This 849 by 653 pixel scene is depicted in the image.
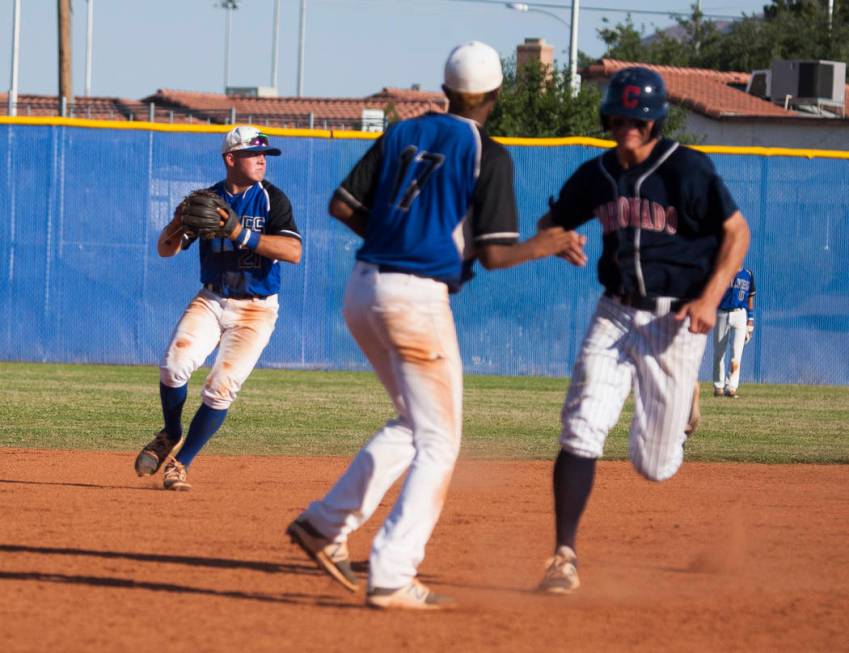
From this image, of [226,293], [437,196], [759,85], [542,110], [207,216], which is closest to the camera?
[437,196]

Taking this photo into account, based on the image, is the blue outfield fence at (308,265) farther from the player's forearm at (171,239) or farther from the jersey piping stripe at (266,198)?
the jersey piping stripe at (266,198)

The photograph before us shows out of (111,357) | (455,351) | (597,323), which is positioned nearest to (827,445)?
(597,323)

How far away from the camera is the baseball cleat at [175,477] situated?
785cm

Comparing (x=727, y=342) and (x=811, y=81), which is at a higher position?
(x=811, y=81)

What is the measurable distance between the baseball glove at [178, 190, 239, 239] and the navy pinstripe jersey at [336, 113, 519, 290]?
258cm

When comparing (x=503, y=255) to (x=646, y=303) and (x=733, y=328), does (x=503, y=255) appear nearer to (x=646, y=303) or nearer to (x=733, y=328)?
(x=646, y=303)

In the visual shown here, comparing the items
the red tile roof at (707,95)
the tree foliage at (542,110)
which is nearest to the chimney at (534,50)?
the red tile roof at (707,95)

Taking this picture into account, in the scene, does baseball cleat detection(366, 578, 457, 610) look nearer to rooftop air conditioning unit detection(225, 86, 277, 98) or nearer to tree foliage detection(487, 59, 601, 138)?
tree foliage detection(487, 59, 601, 138)

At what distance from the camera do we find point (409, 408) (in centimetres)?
493

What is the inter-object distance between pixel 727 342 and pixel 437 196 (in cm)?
1267

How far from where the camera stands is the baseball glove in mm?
7336

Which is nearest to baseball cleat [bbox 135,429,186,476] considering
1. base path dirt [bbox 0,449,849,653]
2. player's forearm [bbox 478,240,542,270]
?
base path dirt [bbox 0,449,849,653]

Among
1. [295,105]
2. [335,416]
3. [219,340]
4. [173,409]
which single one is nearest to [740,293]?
[335,416]

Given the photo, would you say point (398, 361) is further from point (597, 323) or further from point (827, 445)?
point (827, 445)
